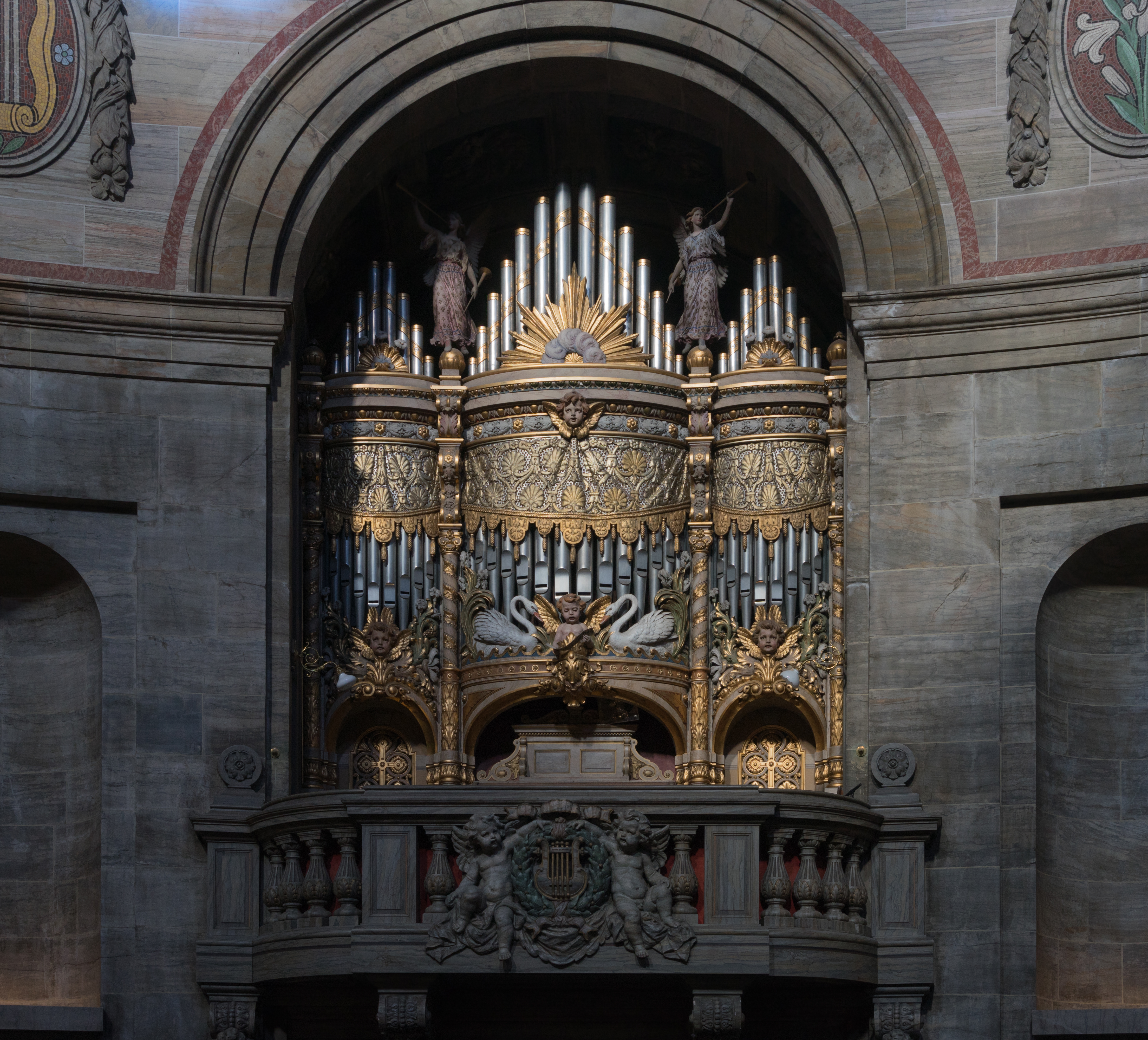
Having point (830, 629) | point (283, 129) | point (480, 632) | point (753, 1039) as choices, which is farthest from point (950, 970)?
point (283, 129)

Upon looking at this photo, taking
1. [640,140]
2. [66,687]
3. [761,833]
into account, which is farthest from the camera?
[640,140]

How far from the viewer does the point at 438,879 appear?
20078 mm

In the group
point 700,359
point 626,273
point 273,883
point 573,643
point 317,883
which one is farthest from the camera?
point 626,273

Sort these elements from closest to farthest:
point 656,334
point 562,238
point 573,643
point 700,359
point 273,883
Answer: point 273,883 → point 573,643 → point 700,359 → point 656,334 → point 562,238

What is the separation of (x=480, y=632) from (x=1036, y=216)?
600cm

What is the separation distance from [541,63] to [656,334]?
2664 millimetres

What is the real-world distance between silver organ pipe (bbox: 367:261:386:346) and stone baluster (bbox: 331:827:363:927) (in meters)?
5.12

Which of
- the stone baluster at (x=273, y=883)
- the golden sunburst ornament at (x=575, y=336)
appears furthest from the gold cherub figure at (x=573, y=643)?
the stone baluster at (x=273, y=883)

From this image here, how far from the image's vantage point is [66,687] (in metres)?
21.9

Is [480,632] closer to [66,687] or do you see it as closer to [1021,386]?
[66,687]

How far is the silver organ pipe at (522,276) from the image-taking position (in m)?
23.7

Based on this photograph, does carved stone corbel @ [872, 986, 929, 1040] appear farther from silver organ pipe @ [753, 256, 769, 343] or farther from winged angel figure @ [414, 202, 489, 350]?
winged angel figure @ [414, 202, 489, 350]

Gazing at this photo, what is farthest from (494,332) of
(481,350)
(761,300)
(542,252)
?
(761,300)

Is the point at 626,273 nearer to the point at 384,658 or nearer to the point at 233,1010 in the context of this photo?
the point at 384,658
